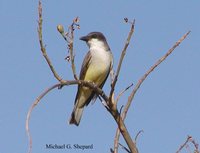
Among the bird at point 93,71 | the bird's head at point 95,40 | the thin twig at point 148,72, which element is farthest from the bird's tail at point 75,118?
the thin twig at point 148,72

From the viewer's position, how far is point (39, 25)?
11.0ft

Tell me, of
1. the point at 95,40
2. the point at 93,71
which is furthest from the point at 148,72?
the point at 95,40

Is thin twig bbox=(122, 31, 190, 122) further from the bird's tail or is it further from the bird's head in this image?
the bird's head

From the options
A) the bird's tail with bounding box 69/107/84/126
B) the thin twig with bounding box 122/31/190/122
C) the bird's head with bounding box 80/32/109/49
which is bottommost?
the bird's tail with bounding box 69/107/84/126

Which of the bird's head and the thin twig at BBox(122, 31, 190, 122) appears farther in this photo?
the bird's head

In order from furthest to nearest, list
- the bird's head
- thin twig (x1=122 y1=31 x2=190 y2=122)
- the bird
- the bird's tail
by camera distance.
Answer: the bird's head, the bird, the bird's tail, thin twig (x1=122 y1=31 x2=190 y2=122)

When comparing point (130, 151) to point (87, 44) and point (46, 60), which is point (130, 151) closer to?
point (46, 60)

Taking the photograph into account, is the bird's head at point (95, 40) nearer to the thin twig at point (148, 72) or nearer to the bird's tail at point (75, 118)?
the bird's tail at point (75, 118)

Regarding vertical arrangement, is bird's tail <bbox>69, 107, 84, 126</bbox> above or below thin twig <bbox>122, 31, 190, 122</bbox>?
below

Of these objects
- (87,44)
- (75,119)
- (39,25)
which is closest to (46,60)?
(39,25)

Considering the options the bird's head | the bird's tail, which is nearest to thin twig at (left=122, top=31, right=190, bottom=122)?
the bird's tail

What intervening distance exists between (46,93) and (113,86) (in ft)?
2.20

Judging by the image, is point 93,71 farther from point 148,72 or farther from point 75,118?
point 148,72

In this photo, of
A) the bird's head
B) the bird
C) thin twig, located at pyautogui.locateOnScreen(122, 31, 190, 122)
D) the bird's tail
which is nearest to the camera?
thin twig, located at pyautogui.locateOnScreen(122, 31, 190, 122)
